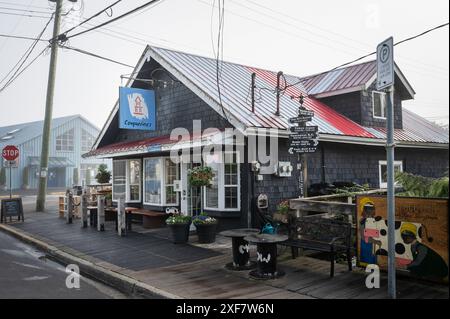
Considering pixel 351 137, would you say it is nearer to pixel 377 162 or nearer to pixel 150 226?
pixel 377 162

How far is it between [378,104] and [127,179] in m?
10.3

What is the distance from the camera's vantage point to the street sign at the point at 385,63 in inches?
191

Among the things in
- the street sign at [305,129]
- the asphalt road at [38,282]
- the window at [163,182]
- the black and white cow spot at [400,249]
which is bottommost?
the asphalt road at [38,282]

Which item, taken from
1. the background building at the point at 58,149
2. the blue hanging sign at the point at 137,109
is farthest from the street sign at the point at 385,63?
the background building at the point at 58,149

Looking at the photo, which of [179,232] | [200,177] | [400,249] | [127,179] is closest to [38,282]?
[179,232]

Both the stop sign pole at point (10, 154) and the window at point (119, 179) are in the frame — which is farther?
the window at point (119, 179)

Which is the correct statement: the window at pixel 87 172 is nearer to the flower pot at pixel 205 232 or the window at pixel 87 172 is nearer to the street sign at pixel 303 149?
the flower pot at pixel 205 232

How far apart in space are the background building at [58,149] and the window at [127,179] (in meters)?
31.7

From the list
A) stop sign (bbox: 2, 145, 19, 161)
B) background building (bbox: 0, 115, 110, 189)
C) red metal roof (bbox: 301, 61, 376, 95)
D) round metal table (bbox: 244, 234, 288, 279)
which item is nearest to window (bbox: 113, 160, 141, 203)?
stop sign (bbox: 2, 145, 19, 161)

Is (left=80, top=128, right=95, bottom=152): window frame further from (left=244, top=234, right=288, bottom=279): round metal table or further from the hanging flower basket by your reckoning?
(left=244, top=234, right=288, bottom=279): round metal table

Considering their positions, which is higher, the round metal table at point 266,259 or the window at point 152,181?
the window at point 152,181

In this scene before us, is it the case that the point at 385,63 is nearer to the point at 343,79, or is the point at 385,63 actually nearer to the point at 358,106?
the point at 358,106

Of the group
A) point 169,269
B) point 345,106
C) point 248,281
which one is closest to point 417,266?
point 248,281

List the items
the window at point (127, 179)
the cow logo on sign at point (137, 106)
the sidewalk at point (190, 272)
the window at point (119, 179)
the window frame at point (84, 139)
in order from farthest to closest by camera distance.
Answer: the window frame at point (84, 139) → the window at point (119, 179) → the window at point (127, 179) → the cow logo on sign at point (137, 106) → the sidewalk at point (190, 272)
